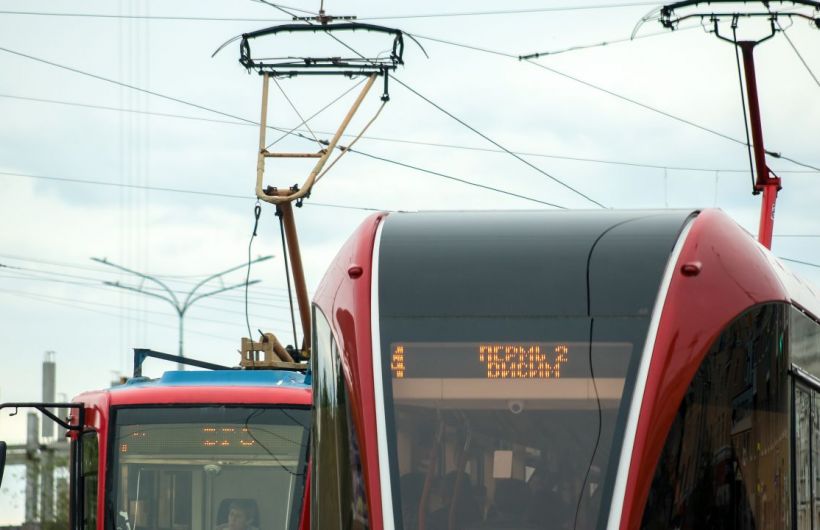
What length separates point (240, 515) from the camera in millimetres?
Answer: 14117

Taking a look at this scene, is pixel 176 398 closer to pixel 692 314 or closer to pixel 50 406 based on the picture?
pixel 50 406

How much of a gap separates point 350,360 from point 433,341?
44 centimetres

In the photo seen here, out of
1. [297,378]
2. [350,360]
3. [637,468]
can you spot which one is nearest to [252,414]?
[297,378]

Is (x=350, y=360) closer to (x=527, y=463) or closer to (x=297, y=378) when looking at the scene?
(x=527, y=463)

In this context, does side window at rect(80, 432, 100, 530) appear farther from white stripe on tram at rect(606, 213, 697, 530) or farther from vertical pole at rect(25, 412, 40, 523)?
vertical pole at rect(25, 412, 40, 523)

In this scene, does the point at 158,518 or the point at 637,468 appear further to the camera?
the point at 158,518

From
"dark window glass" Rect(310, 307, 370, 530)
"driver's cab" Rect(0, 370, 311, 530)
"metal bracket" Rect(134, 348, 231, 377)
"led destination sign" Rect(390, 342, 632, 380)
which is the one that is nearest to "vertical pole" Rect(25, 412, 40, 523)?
"metal bracket" Rect(134, 348, 231, 377)

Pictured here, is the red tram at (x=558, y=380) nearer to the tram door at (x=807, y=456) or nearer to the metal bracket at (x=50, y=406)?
the tram door at (x=807, y=456)

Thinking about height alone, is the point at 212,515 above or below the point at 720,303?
below

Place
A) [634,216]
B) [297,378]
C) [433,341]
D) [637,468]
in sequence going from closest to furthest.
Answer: [637,468] < [433,341] < [634,216] < [297,378]

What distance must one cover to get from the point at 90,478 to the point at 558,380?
7.17 metres

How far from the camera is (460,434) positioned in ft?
28.2

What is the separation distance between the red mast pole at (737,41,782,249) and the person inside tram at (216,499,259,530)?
7837 millimetres

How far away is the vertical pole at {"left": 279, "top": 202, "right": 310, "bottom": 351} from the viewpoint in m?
17.1
